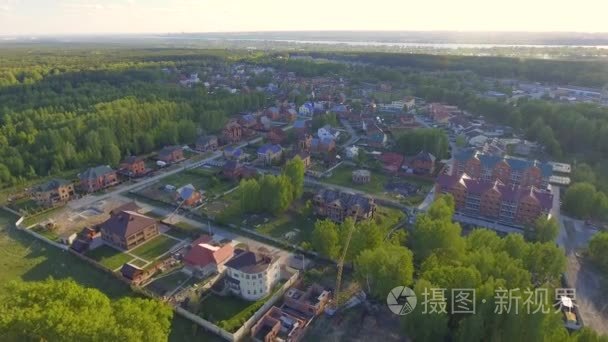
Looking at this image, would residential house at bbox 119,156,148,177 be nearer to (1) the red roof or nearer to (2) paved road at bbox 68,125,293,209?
(2) paved road at bbox 68,125,293,209

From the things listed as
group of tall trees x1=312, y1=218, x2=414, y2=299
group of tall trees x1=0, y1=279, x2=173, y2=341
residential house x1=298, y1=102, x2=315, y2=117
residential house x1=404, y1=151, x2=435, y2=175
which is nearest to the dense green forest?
residential house x1=298, y1=102, x2=315, y2=117

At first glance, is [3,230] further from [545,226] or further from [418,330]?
[545,226]

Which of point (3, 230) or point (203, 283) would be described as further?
point (3, 230)

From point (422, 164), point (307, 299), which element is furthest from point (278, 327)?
point (422, 164)

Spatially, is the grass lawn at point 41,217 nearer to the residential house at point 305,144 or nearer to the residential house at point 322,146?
the residential house at point 305,144

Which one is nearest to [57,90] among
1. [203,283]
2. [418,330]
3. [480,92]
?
[203,283]

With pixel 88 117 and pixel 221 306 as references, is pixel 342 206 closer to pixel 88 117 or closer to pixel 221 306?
pixel 221 306
